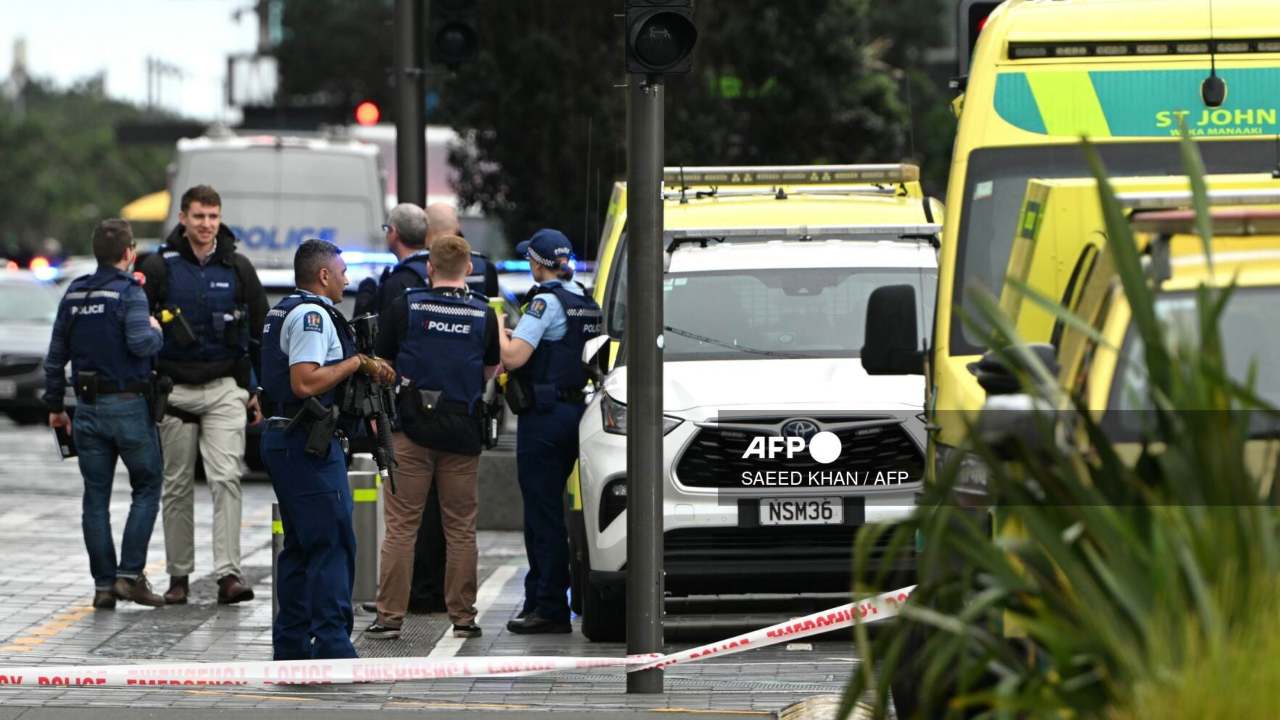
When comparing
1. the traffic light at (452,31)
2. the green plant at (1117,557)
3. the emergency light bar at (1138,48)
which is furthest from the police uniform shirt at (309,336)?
the traffic light at (452,31)

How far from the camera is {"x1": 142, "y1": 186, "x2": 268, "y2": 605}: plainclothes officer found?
11.8 m

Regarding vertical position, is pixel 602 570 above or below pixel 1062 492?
below

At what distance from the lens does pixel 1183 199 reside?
6223 mm

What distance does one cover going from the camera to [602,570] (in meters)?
10.4

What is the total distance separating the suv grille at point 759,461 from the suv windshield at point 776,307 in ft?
2.87

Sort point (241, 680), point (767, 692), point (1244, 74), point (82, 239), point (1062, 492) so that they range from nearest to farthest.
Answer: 1. point (1062, 492)
2. point (241, 680)
3. point (767, 692)
4. point (1244, 74)
5. point (82, 239)

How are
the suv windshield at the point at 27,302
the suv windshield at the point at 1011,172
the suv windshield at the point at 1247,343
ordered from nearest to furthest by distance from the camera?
the suv windshield at the point at 1247,343 < the suv windshield at the point at 1011,172 < the suv windshield at the point at 27,302

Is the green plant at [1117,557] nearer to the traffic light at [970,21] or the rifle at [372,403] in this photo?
the rifle at [372,403]

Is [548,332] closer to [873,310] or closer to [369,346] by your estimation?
[369,346]

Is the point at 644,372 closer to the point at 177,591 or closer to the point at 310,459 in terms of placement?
the point at 310,459

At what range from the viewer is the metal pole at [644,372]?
8.38m

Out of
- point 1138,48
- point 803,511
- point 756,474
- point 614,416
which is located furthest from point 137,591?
point 1138,48

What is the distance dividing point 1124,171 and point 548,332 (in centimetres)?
286

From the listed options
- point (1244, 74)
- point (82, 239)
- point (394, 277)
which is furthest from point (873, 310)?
point (82, 239)
